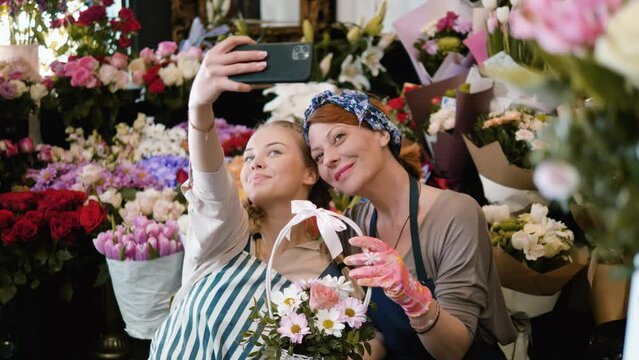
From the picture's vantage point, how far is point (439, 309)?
63.6 inches

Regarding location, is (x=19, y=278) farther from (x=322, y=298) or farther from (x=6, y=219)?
(x=322, y=298)

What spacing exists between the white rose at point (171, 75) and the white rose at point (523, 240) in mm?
1557

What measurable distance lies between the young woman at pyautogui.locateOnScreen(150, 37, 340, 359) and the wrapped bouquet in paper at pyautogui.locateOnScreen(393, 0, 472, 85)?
136 centimetres

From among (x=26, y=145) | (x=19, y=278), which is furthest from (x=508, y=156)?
(x=26, y=145)

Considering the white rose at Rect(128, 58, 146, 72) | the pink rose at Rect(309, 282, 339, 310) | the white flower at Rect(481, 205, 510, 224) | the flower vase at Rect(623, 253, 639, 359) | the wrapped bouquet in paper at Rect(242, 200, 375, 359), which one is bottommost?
the white flower at Rect(481, 205, 510, 224)

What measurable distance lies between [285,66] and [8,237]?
4.27 feet

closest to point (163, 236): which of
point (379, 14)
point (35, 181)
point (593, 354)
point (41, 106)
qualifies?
point (35, 181)

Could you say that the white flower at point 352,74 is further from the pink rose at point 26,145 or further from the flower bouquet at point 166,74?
the pink rose at point 26,145

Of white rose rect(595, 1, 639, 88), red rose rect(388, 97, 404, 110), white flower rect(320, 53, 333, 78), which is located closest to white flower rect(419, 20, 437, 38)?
red rose rect(388, 97, 404, 110)

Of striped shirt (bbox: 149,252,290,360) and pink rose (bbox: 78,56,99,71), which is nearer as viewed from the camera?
striped shirt (bbox: 149,252,290,360)

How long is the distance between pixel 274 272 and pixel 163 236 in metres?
0.76

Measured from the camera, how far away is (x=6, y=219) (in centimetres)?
239

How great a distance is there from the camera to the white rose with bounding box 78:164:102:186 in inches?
108

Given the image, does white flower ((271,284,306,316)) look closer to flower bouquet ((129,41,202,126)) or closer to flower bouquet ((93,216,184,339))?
flower bouquet ((93,216,184,339))
